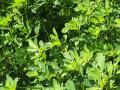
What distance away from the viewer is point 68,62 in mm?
2369

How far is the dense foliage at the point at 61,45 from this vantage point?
229 cm

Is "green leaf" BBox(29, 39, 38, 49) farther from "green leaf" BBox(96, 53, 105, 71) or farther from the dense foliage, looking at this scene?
"green leaf" BBox(96, 53, 105, 71)

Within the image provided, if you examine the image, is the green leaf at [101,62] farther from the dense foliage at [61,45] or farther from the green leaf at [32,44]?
the green leaf at [32,44]

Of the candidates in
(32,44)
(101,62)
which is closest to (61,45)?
(32,44)

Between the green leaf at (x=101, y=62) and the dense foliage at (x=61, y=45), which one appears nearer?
the green leaf at (x=101, y=62)

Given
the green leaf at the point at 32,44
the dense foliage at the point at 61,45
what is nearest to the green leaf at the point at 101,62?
the dense foliage at the point at 61,45

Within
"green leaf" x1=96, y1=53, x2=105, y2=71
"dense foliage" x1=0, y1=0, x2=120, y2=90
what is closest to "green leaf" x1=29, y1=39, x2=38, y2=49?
"dense foliage" x1=0, y1=0, x2=120, y2=90

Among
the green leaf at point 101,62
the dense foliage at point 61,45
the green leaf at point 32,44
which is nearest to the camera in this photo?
the green leaf at point 101,62

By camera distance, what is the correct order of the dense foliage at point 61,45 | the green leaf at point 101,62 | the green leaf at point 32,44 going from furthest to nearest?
the green leaf at point 32,44 → the dense foliage at point 61,45 → the green leaf at point 101,62

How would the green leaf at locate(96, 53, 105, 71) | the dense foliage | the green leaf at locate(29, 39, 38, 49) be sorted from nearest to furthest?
the green leaf at locate(96, 53, 105, 71) < the dense foliage < the green leaf at locate(29, 39, 38, 49)

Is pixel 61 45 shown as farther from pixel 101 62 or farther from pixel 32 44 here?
pixel 101 62

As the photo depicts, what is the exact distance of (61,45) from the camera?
2895 mm

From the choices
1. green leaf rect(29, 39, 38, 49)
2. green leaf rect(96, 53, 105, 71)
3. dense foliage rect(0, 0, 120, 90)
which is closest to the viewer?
green leaf rect(96, 53, 105, 71)

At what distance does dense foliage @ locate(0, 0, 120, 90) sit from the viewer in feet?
7.52
